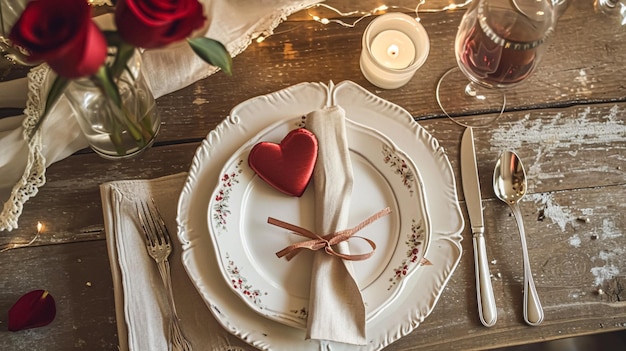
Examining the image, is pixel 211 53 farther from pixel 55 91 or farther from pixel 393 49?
pixel 393 49

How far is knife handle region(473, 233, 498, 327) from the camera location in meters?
0.76

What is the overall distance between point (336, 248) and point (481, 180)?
0.82ft

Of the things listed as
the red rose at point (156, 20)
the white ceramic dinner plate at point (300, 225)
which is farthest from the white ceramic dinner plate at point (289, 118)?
the red rose at point (156, 20)

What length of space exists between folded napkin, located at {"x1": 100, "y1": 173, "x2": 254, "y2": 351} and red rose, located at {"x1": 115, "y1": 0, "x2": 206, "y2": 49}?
296 mm

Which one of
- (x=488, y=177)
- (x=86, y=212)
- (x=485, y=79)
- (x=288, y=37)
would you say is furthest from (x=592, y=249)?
(x=86, y=212)

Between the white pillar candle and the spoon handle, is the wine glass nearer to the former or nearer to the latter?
the white pillar candle

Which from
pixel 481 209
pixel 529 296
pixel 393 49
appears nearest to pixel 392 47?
pixel 393 49

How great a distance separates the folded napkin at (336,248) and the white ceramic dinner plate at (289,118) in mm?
36

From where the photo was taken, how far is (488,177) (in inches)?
32.5

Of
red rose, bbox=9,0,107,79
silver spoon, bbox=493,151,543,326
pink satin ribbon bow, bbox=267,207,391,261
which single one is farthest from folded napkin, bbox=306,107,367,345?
red rose, bbox=9,0,107,79

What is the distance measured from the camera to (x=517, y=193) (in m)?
0.81

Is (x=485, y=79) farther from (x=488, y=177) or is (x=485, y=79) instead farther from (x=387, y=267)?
(x=387, y=267)

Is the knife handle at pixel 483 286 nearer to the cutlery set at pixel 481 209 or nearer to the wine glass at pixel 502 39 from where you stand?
the cutlery set at pixel 481 209

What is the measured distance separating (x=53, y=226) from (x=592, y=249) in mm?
726
